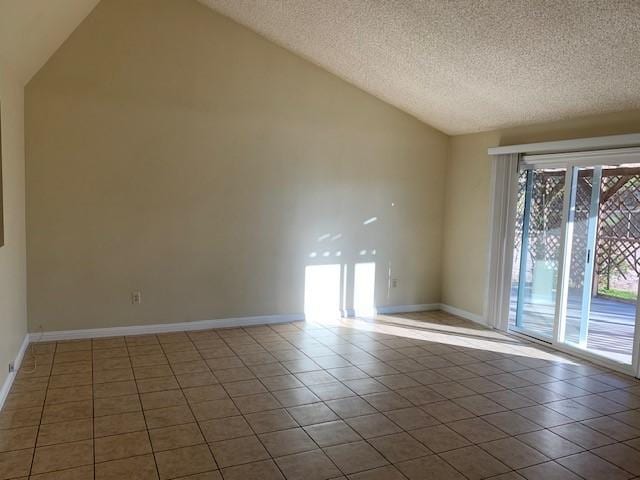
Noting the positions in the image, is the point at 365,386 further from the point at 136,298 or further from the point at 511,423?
the point at 136,298

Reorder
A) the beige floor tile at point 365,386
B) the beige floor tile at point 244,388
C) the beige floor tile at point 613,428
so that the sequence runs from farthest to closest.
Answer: the beige floor tile at point 365,386, the beige floor tile at point 244,388, the beige floor tile at point 613,428

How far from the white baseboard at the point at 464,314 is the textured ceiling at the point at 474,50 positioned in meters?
2.06

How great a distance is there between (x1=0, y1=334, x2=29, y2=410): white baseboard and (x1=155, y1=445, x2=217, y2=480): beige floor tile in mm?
1314

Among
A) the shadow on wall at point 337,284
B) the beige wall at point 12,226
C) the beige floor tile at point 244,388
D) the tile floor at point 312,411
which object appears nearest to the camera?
the tile floor at point 312,411

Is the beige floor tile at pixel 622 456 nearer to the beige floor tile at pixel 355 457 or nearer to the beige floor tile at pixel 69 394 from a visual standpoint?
the beige floor tile at pixel 355 457

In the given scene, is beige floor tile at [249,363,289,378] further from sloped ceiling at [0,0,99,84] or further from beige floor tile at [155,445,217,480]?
sloped ceiling at [0,0,99,84]

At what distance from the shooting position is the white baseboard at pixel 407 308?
597 centimetres

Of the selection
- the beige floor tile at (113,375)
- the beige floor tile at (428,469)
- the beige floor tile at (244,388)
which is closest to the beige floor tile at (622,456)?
the beige floor tile at (428,469)

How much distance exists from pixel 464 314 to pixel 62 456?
174 inches

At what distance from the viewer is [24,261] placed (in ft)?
13.9

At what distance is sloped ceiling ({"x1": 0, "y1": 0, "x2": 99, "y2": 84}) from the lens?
9.53ft

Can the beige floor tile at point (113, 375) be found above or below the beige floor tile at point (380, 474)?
above

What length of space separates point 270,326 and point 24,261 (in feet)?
7.60

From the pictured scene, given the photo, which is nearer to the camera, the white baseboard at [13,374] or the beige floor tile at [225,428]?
the beige floor tile at [225,428]
